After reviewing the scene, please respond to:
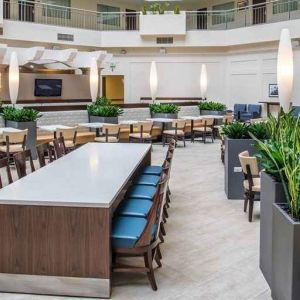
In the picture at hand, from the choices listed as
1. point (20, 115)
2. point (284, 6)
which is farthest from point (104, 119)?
point (284, 6)

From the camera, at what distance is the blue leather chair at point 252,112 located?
17.9 meters

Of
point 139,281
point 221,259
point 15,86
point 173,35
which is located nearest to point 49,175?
point 139,281

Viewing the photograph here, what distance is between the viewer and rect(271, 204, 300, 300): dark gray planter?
273 cm

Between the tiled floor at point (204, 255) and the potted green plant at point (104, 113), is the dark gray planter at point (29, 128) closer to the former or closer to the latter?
the potted green plant at point (104, 113)

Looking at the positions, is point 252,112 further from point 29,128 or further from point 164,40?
point 29,128

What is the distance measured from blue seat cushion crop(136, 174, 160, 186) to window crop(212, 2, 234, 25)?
15.4 metres

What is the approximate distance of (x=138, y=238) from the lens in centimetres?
355

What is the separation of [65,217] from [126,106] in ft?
35.8

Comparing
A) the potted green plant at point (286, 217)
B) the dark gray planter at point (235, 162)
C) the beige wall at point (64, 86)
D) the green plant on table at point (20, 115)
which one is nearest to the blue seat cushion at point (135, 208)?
the potted green plant at point (286, 217)

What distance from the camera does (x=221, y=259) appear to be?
4406 mm

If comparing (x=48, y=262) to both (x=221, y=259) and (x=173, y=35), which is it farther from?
(x=173, y=35)

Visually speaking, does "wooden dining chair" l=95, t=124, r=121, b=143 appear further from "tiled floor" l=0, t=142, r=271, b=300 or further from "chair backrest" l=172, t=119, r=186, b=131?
"tiled floor" l=0, t=142, r=271, b=300

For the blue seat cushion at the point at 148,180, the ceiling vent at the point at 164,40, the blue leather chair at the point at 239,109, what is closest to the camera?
the blue seat cushion at the point at 148,180

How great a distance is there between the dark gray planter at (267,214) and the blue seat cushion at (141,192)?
1215mm
